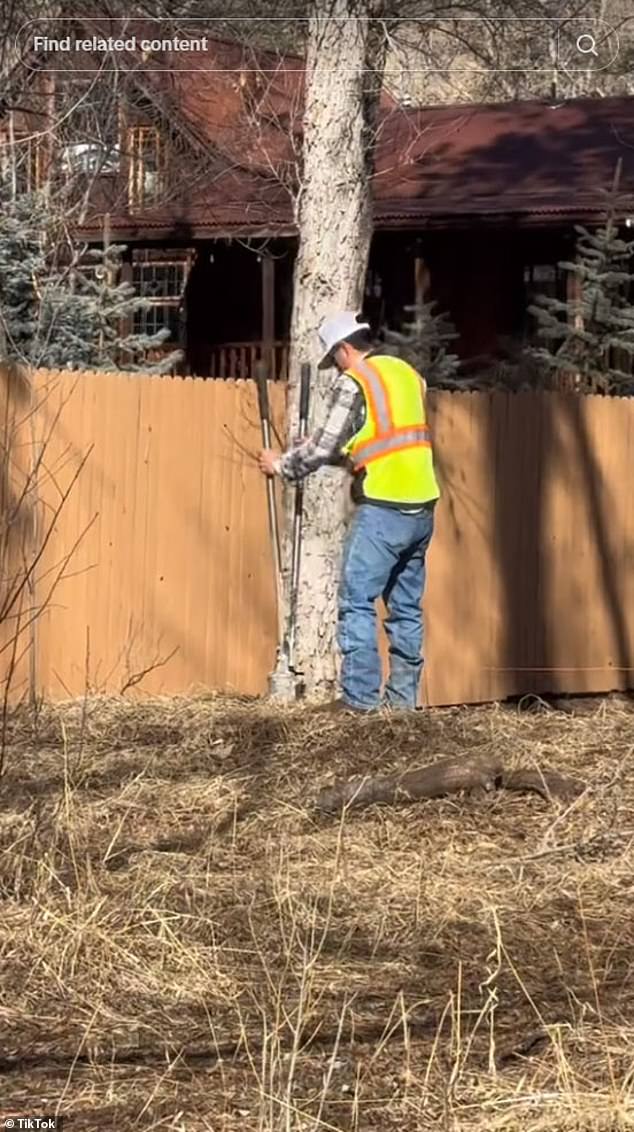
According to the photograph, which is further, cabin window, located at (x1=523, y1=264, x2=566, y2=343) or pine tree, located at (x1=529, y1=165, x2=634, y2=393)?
cabin window, located at (x1=523, y1=264, x2=566, y2=343)

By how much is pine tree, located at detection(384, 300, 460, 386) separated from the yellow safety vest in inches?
407

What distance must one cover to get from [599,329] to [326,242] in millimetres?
10196

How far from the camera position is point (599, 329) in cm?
1830

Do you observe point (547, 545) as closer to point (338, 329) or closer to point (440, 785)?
point (338, 329)

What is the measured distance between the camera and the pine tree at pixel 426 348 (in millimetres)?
18359

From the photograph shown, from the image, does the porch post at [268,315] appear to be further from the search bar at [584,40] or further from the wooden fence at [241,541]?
the wooden fence at [241,541]

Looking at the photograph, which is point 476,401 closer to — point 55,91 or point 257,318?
point 55,91

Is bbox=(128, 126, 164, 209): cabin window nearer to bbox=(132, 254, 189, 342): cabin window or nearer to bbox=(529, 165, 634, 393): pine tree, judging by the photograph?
bbox=(132, 254, 189, 342): cabin window

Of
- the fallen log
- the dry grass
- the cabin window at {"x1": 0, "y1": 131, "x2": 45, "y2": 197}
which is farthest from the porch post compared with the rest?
the fallen log

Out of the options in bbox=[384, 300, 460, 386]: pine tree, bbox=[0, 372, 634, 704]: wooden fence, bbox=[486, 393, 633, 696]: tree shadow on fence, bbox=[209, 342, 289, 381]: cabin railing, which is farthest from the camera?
bbox=[209, 342, 289, 381]: cabin railing

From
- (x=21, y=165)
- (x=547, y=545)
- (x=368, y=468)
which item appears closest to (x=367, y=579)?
(x=368, y=468)

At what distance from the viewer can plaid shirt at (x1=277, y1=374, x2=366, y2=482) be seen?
7508 mm

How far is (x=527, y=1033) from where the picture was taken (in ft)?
12.7

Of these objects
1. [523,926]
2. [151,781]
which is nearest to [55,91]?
[151,781]
